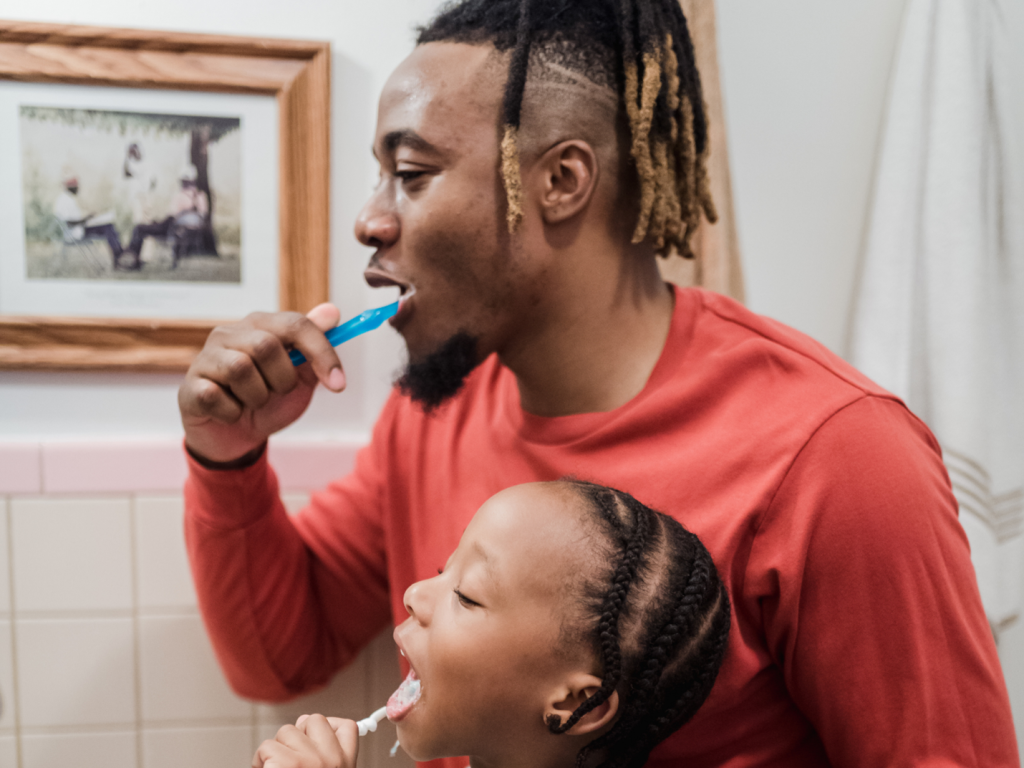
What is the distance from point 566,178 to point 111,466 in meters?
0.80

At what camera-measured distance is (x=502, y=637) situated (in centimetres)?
64

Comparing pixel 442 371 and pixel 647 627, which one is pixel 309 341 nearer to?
pixel 442 371

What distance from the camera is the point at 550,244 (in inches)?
32.5

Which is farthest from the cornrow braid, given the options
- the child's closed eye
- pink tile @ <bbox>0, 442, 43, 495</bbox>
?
pink tile @ <bbox>0, 442, 43, 495</bbox>

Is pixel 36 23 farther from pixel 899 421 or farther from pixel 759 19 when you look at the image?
pixel 899 421

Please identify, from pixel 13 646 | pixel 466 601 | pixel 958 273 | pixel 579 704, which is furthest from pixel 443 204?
pixel 13 646

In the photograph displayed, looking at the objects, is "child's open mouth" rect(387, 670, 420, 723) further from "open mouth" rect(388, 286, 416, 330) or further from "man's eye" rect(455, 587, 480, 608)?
"open mouth" rect(388, 286, 416, 330)

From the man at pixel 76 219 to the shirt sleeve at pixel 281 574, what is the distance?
40 centimetres

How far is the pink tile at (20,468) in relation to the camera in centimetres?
105

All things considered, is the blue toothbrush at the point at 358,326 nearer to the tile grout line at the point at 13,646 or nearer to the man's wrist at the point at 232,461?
the man's wrist at the point at 232,461

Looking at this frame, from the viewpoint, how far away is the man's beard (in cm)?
84

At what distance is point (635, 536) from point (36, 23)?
1077mm

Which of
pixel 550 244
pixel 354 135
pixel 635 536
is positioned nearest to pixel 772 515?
pixel 635 536

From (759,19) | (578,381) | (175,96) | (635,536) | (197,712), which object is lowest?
(197,712)
